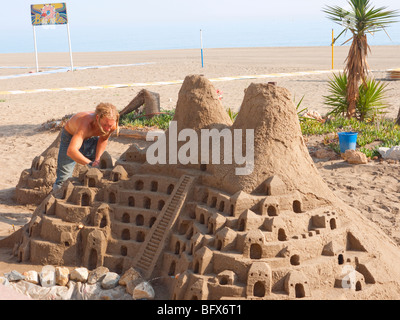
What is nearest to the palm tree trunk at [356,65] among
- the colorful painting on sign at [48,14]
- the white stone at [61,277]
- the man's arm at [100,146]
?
the man's arm at [100,146]

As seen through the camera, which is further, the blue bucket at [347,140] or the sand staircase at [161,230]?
the blue bucket at [347,140]

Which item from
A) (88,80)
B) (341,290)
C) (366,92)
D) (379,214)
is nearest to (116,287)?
(341,290)

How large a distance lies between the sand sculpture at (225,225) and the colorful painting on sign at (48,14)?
22.8 meters

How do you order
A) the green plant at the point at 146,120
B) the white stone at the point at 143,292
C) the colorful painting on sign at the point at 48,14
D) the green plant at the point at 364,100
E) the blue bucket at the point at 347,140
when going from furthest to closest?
1. the colorful painting on sign at the point at 48,14
2. the green plant at the point at 146,120
3. the green plant at the point at 364,100
4. the blue bucket at the point at 347,140
5. the white stone at the point at 143,292

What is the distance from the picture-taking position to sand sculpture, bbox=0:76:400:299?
5105mm

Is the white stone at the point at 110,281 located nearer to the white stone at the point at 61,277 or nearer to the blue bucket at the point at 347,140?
the white stone at the point at 61,277

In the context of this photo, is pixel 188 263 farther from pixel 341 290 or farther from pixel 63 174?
pixel 63 174

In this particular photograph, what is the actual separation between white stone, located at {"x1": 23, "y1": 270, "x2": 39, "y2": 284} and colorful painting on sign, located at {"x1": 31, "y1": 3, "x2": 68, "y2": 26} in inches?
942

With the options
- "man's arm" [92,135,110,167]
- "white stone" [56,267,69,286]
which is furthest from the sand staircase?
"man's arm" [92,135,110,167]

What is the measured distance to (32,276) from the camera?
5.96 meters

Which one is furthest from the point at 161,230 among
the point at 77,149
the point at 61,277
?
the point at 77,149

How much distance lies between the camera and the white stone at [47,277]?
233 inches

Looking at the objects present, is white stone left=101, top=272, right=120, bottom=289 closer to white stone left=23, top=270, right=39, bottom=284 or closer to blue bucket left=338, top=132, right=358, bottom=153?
white stone left=23, top=270, right=39, bottom=284

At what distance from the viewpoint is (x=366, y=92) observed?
13.5m
